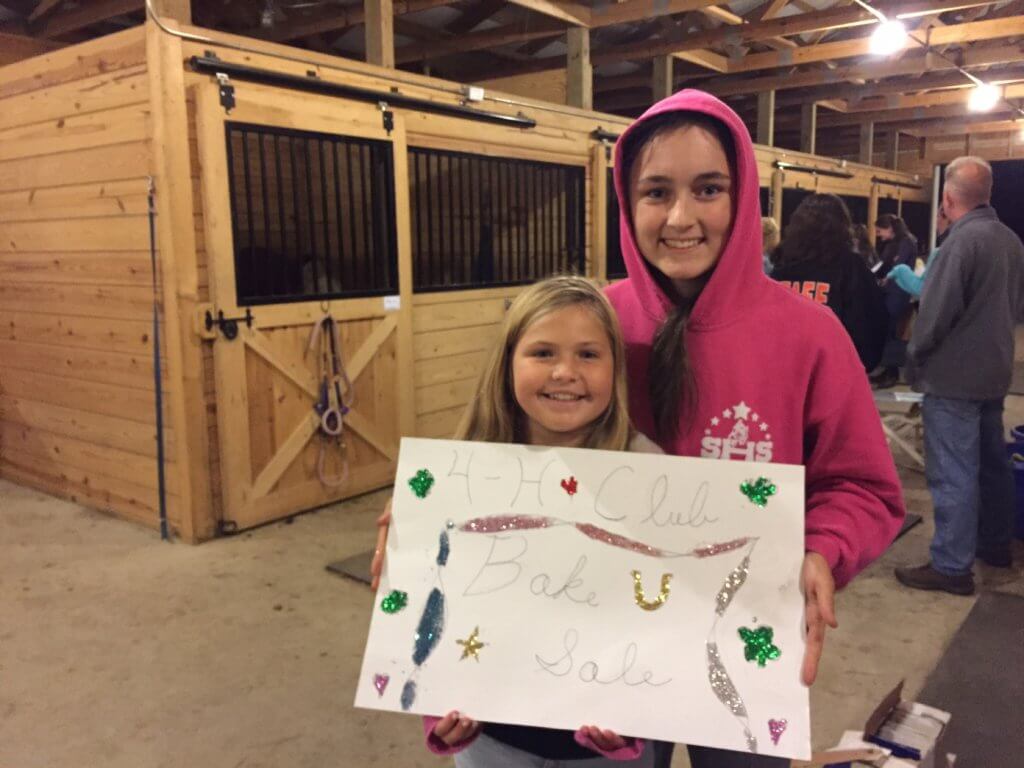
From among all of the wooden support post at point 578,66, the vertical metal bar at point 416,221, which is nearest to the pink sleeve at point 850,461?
the vertical metal bar at point 416,221

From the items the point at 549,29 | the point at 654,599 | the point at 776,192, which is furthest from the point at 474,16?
the point at 654,599

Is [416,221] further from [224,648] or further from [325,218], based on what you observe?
[224,648]

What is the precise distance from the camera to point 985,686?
7.97 feet

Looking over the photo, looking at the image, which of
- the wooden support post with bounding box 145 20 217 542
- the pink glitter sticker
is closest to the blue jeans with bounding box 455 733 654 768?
the pink glitter sticker

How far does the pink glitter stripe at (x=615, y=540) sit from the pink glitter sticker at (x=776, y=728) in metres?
0.23

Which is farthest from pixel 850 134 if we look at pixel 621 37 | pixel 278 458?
pixel 278 458

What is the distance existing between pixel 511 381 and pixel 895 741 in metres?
1.19

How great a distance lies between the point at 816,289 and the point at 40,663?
10.7ft

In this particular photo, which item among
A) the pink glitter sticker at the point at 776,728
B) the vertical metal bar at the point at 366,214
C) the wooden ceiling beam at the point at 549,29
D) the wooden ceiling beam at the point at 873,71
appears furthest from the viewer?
the wooden ceiling beam at the point at 873,71

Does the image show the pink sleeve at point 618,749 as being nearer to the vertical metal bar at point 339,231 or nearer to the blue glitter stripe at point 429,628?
the blue glitter stripe at point 429,628

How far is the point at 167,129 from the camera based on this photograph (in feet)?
11.1

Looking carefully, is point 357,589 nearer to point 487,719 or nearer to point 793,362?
point 487,719

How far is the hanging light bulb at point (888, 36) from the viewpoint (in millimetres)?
5043

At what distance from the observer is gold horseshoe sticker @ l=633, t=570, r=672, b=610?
3.43 feet
